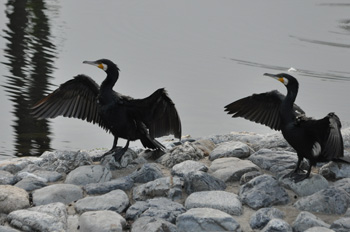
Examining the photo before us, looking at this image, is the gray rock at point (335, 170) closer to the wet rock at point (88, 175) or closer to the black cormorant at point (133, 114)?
the black cormorant at point (133, 114)

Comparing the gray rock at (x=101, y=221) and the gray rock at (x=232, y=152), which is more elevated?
the gray rock at (x=232, y=152)

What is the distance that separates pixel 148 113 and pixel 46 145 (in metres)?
3.27

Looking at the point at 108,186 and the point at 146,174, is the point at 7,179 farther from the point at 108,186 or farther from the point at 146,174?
the point at 146,174

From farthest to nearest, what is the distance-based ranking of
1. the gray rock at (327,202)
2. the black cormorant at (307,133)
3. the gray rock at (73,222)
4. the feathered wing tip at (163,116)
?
the feathered wing tip at (163,116)
the black cormorant at (307,133)
the gray rock at (327,202)
the gray rock at (73,222)

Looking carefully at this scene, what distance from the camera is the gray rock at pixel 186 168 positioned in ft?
21.3

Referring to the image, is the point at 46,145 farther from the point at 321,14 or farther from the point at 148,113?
the point at 321,14

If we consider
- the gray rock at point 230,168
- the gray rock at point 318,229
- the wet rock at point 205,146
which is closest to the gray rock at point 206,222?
the gray rock at point 318,229

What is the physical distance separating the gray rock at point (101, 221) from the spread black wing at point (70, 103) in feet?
7.86

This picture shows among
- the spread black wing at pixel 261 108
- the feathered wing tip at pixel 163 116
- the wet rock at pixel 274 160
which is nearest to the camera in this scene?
the wet rock at pixel 274 160

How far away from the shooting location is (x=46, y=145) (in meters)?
9.76

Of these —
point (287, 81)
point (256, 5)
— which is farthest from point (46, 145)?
point (256, 5)

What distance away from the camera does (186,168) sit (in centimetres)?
655

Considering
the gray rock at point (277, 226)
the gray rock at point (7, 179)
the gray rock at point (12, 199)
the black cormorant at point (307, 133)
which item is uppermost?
the black cormorant at point (307, 133)

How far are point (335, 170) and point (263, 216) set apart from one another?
4.16 feet
